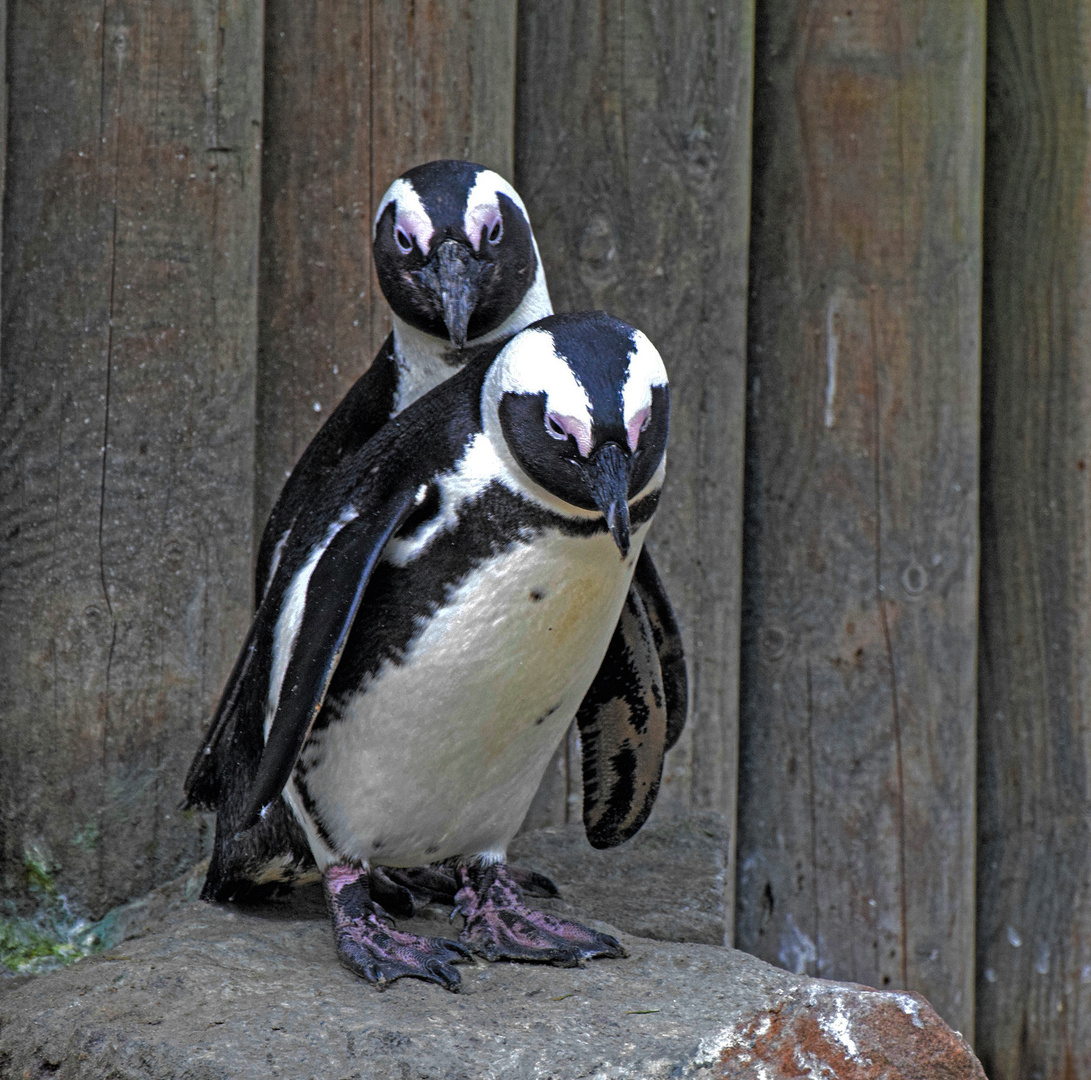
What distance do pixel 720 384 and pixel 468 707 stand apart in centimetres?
102

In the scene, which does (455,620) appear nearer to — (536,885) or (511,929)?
(511,929)

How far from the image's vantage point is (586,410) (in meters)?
1.66

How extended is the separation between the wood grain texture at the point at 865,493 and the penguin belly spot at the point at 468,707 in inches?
34.2

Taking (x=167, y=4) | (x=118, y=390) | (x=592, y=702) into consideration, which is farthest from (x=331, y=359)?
(x=592, y=702)

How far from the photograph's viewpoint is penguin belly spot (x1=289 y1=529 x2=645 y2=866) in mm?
1801

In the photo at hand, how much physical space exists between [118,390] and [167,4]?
1.97 feet

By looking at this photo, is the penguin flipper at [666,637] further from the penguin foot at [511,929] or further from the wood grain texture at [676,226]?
the wood grain texture at [676,226]

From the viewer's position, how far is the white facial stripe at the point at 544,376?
166 cm

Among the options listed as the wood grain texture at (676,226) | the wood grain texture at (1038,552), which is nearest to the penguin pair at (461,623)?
the wood grain texture at (676,226)

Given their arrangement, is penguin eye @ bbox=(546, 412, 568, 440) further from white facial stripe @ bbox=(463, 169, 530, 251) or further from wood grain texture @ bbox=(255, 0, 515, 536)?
wood grain texture @ bbox=(255, 0, 515, 536)

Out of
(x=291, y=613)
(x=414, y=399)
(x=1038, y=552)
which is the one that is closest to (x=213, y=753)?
(x=291, y=613)

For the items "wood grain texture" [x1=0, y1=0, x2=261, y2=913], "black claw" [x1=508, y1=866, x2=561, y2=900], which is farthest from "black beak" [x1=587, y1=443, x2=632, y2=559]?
"wood grain texture" [x1=0, y1=0, x2=261, y2=913]

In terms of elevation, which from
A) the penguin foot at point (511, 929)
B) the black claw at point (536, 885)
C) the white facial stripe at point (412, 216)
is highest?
the white facial stripe at point (412, 216)

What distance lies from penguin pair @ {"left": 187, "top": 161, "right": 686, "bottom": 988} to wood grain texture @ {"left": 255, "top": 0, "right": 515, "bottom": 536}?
0.35m
